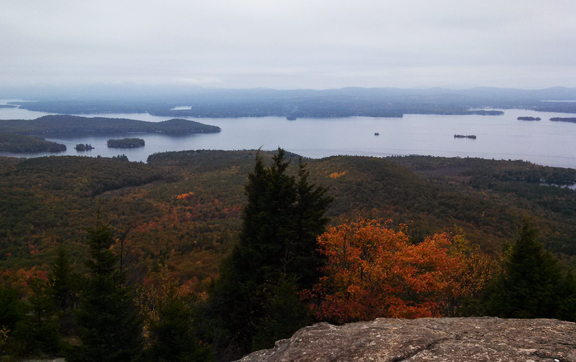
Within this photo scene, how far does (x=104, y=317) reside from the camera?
10.4 meters

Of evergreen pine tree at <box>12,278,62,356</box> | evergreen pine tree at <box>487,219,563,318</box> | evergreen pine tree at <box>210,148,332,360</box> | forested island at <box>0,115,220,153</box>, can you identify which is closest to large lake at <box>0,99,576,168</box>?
forested island at <box>0,115,220,153</box>

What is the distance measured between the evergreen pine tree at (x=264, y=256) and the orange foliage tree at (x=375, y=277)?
1.07 meters

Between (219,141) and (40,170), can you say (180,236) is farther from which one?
(219,141)

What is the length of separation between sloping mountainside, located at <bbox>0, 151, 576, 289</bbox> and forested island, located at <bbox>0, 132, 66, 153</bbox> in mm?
61341

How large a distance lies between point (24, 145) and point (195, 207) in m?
115

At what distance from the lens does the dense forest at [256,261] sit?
454 inches

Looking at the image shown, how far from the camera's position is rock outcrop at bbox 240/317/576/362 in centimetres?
590

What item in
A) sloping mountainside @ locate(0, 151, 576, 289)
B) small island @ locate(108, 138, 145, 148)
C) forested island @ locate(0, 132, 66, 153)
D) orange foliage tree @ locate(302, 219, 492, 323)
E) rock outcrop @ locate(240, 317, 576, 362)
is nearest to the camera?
rock outcrop @ locate(240, 317, 576, 362)

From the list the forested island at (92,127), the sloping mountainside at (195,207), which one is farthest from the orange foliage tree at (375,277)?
the forested island at (92,127)

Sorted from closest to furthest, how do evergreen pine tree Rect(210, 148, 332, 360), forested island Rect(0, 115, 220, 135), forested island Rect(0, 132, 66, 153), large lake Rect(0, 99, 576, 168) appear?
evergreen pine tree Rect(210, 148, 332, 360)
forested island Rect(0, 132, 66, 153)
large lake Rect(0, 99, 576, 168)
forested island Rect(0, 115, 220, 135)

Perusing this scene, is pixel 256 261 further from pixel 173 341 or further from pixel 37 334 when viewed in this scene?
pixel 37 334

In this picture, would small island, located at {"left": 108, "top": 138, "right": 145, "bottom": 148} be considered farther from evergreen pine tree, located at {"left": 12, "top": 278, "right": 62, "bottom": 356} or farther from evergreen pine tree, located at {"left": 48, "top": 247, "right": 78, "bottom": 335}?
evergreen pine tree, located at {"left": 12, "top": 278, "right": 62, "bottom": 356}

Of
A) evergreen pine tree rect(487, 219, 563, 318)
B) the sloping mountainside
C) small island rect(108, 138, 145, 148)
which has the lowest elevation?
the sloping mountainside

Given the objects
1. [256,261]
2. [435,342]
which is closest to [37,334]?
[256,261]
